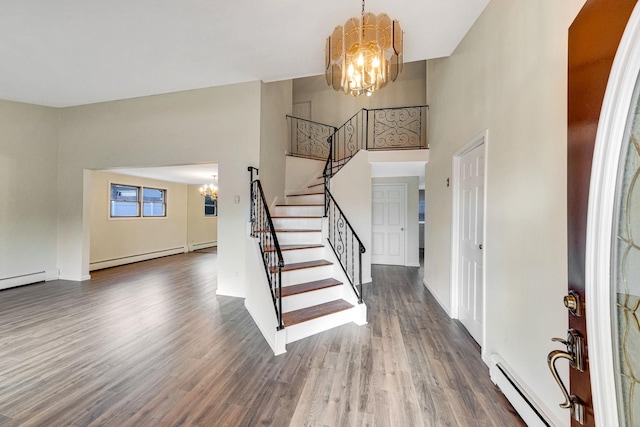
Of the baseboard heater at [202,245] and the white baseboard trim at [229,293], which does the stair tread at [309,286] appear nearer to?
the white baseboard trim at [229,293]

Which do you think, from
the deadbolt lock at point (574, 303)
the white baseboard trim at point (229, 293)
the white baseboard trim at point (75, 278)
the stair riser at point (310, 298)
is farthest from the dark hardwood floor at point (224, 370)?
the deadbolt lock at point (574, 303)

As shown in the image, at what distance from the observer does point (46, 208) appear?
490 centimetres

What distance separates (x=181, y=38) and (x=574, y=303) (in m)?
3.97

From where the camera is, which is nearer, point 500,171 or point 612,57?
point 612,57

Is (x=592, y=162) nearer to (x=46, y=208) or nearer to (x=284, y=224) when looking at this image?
(x=284, y=224)

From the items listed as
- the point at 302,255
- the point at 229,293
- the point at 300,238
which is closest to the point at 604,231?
the point at 302,255

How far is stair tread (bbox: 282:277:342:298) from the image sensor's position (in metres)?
2.99

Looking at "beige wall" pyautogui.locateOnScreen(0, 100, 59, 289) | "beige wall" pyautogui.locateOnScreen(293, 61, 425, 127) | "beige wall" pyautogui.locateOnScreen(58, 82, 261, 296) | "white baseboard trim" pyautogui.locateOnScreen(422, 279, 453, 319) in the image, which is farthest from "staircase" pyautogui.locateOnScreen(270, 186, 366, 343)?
"beige wall" pyautogui.locateOnScreen(0, 100, 59, 289)

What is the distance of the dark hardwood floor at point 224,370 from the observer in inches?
68.9

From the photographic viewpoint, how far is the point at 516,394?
1786 mm

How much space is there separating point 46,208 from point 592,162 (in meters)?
7.29

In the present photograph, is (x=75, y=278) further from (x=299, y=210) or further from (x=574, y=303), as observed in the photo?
(x=574, y=303)

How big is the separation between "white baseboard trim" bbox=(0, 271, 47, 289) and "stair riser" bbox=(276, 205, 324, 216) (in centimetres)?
464

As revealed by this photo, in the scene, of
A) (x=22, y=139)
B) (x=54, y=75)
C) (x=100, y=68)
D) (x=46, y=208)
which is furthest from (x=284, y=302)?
(x=22, y=139)
